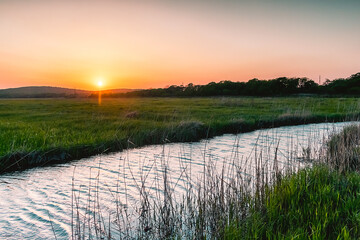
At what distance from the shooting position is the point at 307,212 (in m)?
4.46

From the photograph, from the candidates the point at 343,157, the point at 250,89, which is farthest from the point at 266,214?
the point at 250,89

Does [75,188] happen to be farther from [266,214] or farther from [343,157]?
[343,157]

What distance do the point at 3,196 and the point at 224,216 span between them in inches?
251

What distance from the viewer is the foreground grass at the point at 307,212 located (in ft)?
12.8

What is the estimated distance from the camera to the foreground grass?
12.8 ft

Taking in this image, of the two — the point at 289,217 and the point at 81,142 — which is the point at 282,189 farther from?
the point at 81,142

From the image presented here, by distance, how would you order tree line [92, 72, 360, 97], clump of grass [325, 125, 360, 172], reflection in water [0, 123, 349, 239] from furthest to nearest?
1. tree line [92, 72, 360, 97]
2. clump of grass [325, 125, 360, 172]
3. reflection in water [0, 123, 349, 239]

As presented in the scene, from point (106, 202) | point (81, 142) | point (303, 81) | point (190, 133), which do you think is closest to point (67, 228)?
point (106, 202)

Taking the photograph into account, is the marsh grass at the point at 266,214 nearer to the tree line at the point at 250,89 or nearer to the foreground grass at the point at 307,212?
the foreground grass at the point at 307,212

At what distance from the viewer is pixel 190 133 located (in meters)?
15.4

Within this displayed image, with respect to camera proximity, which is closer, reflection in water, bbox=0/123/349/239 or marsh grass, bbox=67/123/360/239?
marsh grass, bbox=67/123/360/239

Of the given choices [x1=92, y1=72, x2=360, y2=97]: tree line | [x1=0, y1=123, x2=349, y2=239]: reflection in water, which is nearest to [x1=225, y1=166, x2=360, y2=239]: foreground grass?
[x1=0, y1=123, x2=349, y2=239]: reflection in water

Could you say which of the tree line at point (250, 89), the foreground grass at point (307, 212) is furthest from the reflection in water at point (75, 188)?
the tree line at point (250, 89)

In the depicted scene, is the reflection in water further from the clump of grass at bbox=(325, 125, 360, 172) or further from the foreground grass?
the foreground grass
